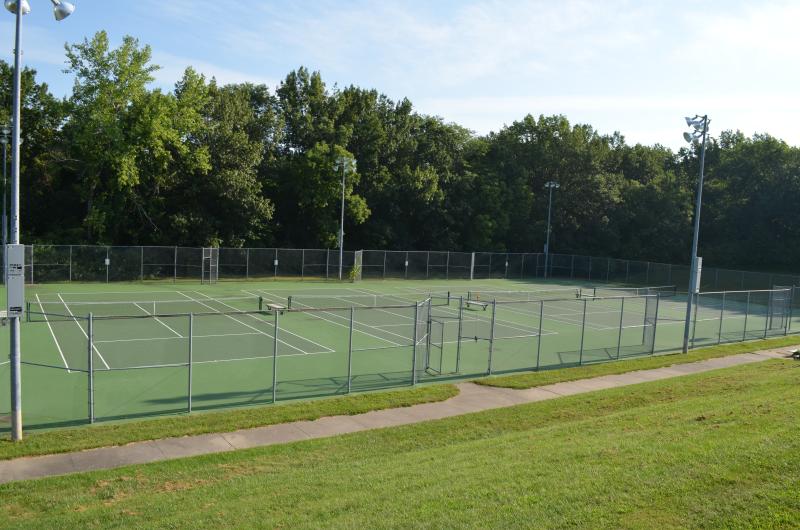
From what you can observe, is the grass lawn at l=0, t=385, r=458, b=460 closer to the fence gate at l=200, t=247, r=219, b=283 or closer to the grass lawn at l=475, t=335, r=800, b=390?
the grass lawn at l=475, t=335, r=800, b=390

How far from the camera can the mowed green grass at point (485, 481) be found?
23.6 ft

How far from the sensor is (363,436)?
→ 505 inches

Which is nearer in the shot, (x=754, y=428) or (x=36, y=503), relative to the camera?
(x=36, y=503)

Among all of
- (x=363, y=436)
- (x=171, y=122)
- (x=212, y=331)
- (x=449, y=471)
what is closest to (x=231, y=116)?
(x=171, y=122)

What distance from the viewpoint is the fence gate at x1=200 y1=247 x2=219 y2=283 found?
1797 inches

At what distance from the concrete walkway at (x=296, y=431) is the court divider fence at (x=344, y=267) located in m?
32.6

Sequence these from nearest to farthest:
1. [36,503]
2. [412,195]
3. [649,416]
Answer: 1. [36,503]
2. [649,416]
3. [412,195]

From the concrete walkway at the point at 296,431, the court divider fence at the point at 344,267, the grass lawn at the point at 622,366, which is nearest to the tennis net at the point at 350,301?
the court divider fence at the point at 344,267

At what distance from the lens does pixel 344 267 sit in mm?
53094

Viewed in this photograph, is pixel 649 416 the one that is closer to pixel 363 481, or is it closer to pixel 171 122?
pixel 363 481

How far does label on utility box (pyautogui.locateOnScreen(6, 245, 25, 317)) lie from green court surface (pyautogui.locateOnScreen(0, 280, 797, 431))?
1404 millimetres

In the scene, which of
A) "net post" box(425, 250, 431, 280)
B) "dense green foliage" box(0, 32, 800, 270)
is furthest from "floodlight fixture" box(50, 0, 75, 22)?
"net post" box(425, 250, 431, 280)

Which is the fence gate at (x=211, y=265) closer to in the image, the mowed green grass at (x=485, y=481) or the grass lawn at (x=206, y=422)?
the grass lawn at (x=206, y=422)

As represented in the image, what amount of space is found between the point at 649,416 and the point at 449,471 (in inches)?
210
